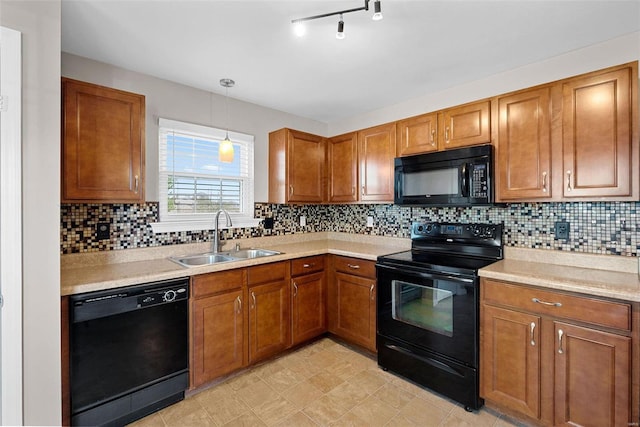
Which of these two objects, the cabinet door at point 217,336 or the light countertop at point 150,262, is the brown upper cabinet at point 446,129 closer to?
the light countertop at point 150,262

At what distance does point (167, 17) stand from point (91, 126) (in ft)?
2.73

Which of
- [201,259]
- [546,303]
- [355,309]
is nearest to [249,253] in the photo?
[201,259]

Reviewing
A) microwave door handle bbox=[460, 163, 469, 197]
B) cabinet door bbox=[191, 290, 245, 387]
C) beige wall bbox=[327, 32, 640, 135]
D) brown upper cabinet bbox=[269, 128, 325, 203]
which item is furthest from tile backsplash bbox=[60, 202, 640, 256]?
beige wall bbox=[327, 32, 640, 135]

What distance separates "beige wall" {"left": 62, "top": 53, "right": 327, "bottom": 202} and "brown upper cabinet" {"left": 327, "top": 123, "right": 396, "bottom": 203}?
0.68m

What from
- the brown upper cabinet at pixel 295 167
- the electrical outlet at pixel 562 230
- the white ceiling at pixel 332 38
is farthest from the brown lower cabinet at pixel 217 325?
the electrical outlet at pixel 562 230

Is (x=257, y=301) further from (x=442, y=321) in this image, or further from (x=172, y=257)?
(x=442, y=321)

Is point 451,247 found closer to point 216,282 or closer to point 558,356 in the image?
point 558,356

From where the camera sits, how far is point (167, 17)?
5.49 ft

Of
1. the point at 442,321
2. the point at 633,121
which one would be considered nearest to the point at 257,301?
the point at 442,321

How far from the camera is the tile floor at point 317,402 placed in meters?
1.85

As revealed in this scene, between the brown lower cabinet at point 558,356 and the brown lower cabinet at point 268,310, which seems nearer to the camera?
the brown lower cabinet at point 558,356

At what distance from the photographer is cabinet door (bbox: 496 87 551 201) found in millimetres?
1962

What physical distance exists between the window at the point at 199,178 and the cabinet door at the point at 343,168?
0.91 metres

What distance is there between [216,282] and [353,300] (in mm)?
1248
